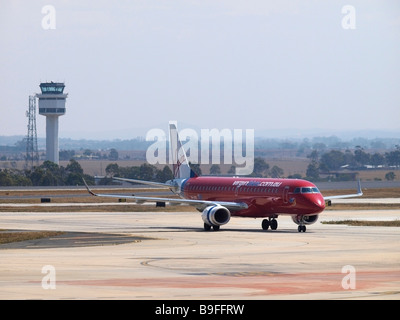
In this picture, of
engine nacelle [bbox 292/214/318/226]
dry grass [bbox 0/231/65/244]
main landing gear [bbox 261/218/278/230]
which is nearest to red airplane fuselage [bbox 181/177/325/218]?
main landing gear [bbox 261/218/278/230]

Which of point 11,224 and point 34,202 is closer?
point 11,224

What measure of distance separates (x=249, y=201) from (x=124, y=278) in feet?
121

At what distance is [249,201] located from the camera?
77.8 metres

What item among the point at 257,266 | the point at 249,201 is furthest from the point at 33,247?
the point at 249,201

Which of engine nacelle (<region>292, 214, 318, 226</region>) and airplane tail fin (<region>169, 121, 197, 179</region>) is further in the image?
airplane tail fin (<region>169, 121, 197, 179</region>)

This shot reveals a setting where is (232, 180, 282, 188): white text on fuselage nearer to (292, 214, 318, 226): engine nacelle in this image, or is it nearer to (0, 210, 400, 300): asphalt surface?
(292, 214, 318, 226): engine nacelle

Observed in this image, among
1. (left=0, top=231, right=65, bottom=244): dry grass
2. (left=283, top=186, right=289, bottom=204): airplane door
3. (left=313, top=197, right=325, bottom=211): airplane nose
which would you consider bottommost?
(left=0, top=231, right=65, bottom=244): dry grass

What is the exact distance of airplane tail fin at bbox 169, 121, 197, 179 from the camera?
90.0 meters

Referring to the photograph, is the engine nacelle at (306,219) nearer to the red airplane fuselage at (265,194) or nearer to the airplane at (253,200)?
the airplane at (253,200)

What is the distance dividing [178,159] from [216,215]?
677 inches

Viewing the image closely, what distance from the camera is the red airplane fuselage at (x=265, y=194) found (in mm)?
73750

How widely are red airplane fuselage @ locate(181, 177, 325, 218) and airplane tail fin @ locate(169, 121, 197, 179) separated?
4676mm

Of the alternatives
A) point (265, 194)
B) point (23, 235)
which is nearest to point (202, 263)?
point (23, 235)
